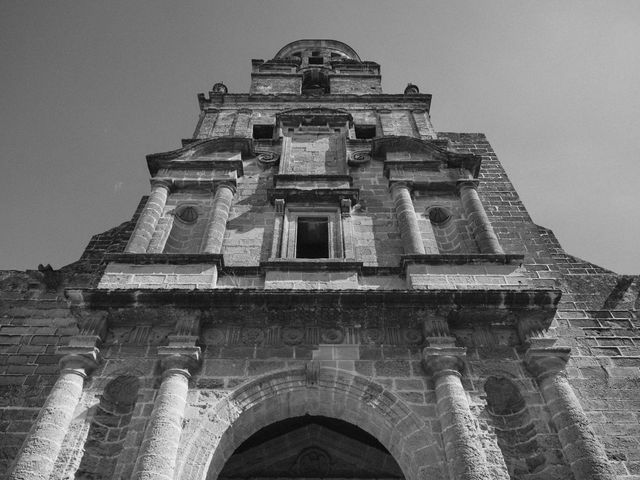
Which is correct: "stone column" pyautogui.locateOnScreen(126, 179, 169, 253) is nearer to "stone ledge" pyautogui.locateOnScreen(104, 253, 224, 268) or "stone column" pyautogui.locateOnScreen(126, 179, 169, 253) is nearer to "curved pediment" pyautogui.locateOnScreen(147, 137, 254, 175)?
"stone ledge" pyautogui.locateOnScreen(104, 253, 224, 268)

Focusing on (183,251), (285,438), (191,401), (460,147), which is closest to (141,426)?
(191,401)

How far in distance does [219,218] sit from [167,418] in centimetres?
444

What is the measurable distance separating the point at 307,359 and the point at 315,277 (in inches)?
A: 61.5

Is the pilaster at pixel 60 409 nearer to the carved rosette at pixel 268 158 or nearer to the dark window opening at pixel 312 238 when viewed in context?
the dark window opening at pixel 312 238

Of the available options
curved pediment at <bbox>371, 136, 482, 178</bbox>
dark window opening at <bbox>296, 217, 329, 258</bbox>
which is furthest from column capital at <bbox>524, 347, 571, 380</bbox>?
curved pediment at <bbox>371, 136, 482, 178</bbox>

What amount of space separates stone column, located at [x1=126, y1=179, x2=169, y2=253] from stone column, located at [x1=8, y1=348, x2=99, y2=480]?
2.41 m

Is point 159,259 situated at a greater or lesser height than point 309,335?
greater

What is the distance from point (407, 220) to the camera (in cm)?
1013

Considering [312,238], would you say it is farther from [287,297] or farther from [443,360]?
[443,360]

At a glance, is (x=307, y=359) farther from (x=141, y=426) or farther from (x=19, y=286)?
(x=19, y=286)

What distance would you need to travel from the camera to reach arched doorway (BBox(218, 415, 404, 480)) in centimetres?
883

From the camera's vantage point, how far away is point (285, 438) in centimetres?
914

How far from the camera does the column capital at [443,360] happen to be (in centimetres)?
727

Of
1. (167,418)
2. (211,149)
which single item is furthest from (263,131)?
(167,418)
